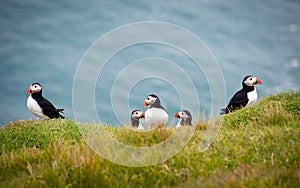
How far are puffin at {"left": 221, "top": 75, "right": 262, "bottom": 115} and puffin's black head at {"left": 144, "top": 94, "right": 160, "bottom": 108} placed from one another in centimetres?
314

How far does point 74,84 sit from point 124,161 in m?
3.93

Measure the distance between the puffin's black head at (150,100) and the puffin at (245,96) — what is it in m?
3.14

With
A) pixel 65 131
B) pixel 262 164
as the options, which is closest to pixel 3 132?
pixel 65 131

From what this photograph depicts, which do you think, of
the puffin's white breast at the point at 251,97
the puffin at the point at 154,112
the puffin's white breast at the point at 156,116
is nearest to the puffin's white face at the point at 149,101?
the puffin at the point at 154,112

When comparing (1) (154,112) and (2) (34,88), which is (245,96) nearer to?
(1) (154,112)

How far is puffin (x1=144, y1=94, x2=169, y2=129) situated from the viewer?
49.4 ft

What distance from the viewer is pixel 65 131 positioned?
43.4 feet

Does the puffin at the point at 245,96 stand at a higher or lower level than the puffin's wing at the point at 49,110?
higher

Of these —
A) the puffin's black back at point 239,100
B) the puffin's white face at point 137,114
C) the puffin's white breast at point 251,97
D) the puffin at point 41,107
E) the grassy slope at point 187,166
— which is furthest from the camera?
the puffin's white face at point 137,114

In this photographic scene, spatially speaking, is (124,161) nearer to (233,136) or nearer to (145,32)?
(233,136)

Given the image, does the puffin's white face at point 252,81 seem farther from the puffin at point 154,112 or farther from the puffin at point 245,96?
the puffin at point 154,112

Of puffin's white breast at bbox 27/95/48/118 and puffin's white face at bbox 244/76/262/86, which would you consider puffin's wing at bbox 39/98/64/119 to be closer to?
puffin's white breast at bbox 27/95/48/118

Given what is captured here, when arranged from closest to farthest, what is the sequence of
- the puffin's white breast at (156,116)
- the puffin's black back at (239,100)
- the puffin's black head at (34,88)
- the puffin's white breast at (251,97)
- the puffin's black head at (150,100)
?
1. the puffin's white breast at (156,116)
2. the puffin's black head at (150,100)
3. the puffin's black back at (239,100)
4. the puffin's white breast at (251,97)
5. the puffin's black head at (34,88)

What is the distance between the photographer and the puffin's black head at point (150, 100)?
1612 cm
